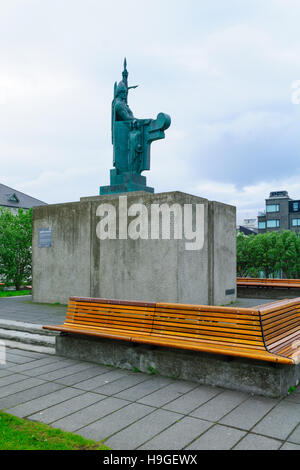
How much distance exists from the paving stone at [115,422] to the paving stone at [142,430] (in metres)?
0.08

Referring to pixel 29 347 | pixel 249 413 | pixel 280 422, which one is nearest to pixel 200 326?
pixel 249 413

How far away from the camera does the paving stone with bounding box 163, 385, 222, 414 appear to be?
4.59 m

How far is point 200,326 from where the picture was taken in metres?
5.75

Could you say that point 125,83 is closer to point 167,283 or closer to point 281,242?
point 167,283

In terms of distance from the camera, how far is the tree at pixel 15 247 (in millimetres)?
22828

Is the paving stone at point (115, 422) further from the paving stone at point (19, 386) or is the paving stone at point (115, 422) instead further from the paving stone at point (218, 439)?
the paving stone at point (19, 386)

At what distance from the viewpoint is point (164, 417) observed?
433 cm

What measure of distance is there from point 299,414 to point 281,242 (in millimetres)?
41186

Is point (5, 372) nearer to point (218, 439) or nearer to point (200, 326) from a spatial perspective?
point (200, 326)

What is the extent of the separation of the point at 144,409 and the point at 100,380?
1235 millimetres

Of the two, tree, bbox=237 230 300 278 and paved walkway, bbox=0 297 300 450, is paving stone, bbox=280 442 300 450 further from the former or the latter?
tree, bbox=237 230 300 278

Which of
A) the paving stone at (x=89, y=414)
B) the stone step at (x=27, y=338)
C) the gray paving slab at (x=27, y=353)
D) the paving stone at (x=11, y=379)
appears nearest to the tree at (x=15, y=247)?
the stone step at (x=27, y=338)

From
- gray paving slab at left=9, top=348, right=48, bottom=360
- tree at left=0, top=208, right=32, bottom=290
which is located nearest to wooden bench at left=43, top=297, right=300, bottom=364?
gray paving slab at left=9, top=348, right=48, bottom=360
